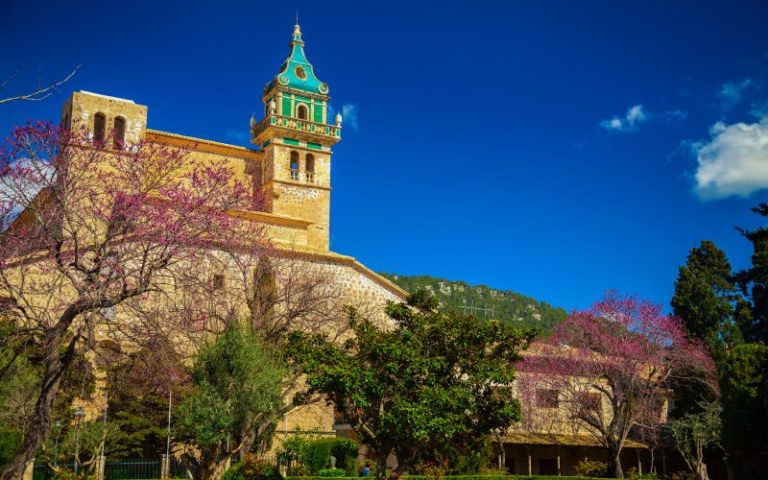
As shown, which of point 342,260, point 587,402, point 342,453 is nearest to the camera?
point 342,453

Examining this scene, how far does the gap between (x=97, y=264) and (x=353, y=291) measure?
24.6 metres

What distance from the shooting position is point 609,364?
105ft

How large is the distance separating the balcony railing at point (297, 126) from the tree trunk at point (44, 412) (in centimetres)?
3055

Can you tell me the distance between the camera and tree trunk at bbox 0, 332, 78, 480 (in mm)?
13625

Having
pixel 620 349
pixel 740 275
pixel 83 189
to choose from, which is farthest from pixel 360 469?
pixel 740 275

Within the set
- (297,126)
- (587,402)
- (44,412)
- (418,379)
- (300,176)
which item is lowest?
(44,412)

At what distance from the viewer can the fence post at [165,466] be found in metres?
25.5

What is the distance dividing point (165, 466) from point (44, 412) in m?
12.8

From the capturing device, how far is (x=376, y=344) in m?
18.8

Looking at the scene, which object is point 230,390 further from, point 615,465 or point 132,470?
point 615,465

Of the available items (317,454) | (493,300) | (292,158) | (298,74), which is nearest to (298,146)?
(292,158)

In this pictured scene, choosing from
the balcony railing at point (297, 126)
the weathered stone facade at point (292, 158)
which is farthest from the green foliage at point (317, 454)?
the balcony railing at point (297, 126)

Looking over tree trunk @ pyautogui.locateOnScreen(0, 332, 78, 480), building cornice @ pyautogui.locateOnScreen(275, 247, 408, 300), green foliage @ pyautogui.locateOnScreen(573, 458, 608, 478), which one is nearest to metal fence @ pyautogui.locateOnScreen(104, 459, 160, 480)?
building cornice @ pyautogui.locateOnScreen(275, 247, 408, 300)

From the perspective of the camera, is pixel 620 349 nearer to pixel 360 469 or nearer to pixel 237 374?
pixel 360 469
